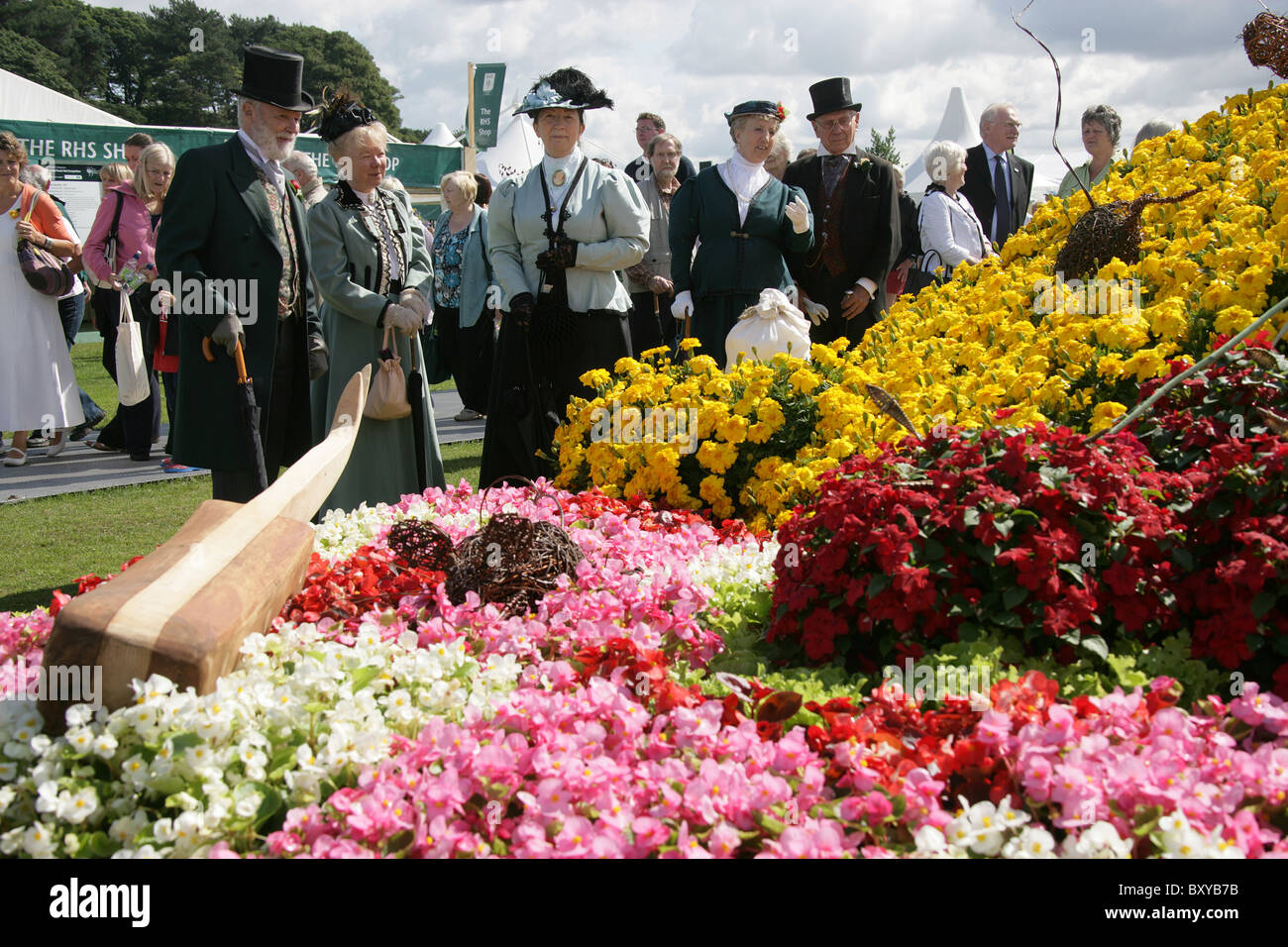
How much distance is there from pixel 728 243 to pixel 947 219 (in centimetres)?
194

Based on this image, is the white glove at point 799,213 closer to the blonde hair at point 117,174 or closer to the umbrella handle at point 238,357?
the umbrella handle at point 238,357

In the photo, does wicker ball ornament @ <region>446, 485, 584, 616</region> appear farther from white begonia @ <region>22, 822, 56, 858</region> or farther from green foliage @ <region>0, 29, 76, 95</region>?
green foliage @ <region>0, 29, 76, 95</region>

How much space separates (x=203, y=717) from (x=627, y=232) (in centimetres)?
417

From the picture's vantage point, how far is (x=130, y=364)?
756 cm

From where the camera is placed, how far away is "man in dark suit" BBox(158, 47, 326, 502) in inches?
194

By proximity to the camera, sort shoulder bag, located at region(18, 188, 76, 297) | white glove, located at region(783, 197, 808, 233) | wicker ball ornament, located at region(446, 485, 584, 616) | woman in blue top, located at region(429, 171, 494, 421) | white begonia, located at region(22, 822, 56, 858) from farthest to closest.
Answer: woman in blue top, located at region(429, 171, 494, 421), shoulder bag, located at region(18, 188, 76, 297), white glove, located at region(783, 197, 808, 233), wicker ball ornament, located at region(446, 485, 584, 616), white begonia, located at region(22, 822, 56, 858)

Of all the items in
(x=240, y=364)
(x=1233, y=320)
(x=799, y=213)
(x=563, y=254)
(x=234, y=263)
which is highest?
(x=799, y=213)

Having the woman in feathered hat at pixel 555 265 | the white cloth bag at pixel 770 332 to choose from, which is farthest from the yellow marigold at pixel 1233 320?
the woman in feathered hat at pixel 555 265

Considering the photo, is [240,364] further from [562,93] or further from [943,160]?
[943,160]

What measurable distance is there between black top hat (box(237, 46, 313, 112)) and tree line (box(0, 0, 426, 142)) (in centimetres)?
5186

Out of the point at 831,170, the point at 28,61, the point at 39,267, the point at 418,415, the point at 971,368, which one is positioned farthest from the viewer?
the point at 28,61

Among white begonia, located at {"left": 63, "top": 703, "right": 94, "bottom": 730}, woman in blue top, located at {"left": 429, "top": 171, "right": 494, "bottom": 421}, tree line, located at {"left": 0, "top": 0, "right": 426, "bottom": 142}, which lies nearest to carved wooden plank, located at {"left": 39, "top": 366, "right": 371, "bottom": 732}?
white begonia, located at {"left": 63, "top": 703, "right": 94, "bottom": 730}

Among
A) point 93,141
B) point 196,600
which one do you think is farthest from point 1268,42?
point 93,141
